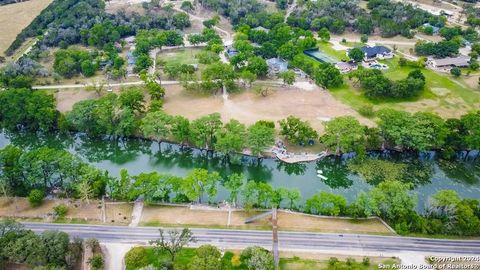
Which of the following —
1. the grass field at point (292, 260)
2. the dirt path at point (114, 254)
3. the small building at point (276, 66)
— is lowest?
the dirt path at point (114, 254)

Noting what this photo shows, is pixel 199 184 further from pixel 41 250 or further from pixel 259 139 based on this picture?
pixel 41 250

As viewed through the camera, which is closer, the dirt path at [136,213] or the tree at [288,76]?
the dirt path at [136,213]

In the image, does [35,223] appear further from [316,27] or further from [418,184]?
[316,27]

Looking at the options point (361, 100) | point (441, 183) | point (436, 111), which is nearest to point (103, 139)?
point (361, 100)

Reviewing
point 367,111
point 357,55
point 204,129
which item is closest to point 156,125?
point 204,129

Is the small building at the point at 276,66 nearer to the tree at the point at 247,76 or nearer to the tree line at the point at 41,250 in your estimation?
the tree at the point at 247,76

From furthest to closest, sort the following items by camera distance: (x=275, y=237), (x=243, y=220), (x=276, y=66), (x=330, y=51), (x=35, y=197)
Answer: (x=330, y=51)
(x=276, y=66)
(x=35, y=197)
(x=243, y=220)
(x=275, y=237)

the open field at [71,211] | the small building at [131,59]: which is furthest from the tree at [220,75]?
the open field at [71,211]
